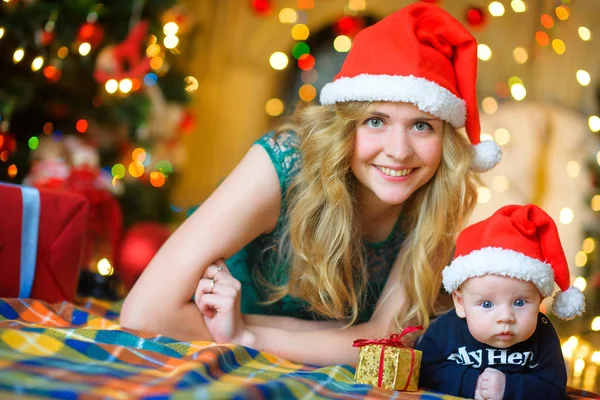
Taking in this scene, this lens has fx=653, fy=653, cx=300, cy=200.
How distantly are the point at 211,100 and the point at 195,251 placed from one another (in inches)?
103

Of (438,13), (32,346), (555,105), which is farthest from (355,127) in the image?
(555,105)

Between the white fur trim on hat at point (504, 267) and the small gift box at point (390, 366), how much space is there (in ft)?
0.60

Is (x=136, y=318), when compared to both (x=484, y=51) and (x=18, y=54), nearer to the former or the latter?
(x=18, y=54)

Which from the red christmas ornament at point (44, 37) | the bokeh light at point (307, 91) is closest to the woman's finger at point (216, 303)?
the red christmas ornament at point (44, 37)

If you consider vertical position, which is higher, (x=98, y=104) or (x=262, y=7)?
(x=262, y=7)

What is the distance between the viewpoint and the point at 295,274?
1658 millimetres

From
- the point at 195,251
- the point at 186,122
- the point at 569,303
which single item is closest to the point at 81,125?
the point at 186,122

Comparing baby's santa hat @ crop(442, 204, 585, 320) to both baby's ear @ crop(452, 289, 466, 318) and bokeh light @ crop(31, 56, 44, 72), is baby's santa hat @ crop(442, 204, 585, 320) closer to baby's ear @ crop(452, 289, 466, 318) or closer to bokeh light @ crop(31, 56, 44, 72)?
baby's ear @ crop(452, 289, 466, 318)

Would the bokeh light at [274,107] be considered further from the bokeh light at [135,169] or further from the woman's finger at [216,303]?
the woman's finger at [216,303]

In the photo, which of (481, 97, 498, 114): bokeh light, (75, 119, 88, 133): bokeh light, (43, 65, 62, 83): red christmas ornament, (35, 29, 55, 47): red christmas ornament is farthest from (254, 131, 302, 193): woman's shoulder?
(481, 97, 498, 114): bokeh light

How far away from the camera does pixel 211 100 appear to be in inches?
159

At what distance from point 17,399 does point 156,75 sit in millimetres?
2532

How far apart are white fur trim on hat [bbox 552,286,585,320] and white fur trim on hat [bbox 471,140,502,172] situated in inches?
15.0

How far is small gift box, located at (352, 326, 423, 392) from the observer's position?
4.10ft
